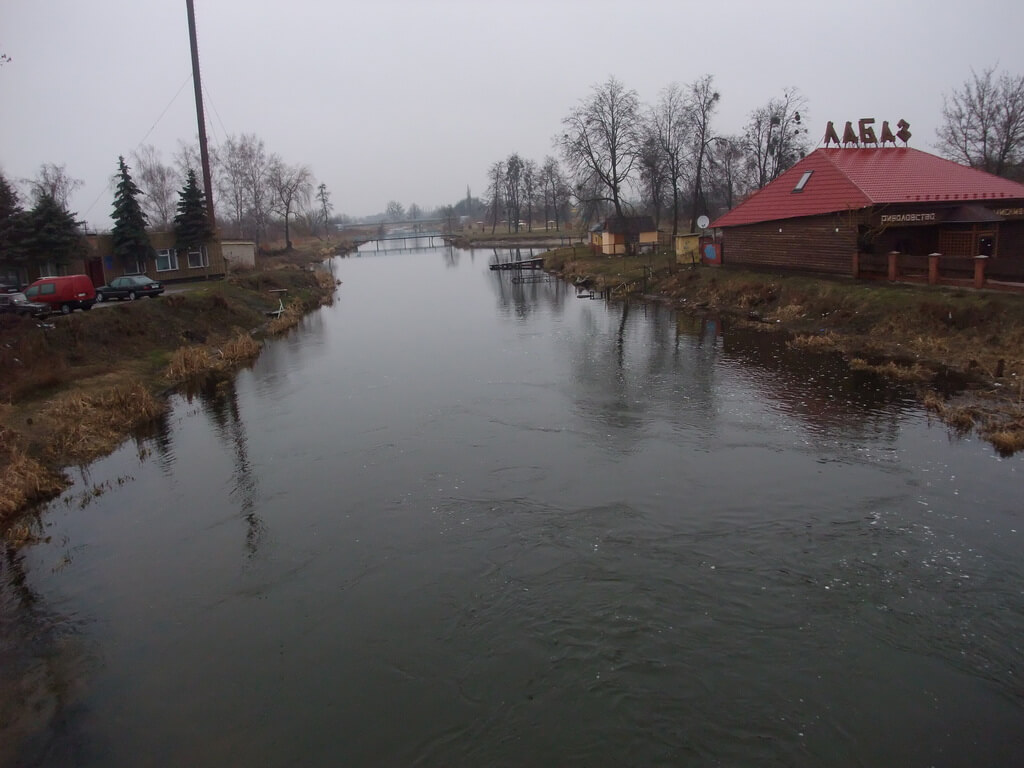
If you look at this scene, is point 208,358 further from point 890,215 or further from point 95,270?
point 890,215

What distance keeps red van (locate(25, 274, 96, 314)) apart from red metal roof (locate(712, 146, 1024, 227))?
1199 inches

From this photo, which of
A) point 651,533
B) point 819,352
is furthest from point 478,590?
point 819,352

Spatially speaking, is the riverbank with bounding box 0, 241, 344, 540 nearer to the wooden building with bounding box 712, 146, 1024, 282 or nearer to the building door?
the building door

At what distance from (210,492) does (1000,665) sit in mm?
13215

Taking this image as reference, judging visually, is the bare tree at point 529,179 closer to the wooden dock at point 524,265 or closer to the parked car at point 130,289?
the wooden dock at point 524,265

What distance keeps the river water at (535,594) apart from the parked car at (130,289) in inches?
644

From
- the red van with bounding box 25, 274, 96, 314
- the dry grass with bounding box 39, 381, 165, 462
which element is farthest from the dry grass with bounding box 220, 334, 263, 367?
the dry grass with bounding box 39, 381, 165, 462

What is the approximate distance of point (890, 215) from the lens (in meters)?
27.7

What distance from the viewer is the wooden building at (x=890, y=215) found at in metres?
27.0

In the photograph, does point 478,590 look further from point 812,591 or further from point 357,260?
point 357,260

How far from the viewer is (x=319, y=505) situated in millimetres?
13055

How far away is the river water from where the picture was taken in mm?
7453

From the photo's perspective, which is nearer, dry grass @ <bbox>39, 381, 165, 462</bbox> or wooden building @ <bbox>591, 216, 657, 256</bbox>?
dry grass @ <bbox>39, 381, 165, 462</bbox>

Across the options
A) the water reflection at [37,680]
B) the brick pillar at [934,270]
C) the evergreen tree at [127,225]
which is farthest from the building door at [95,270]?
the brick pillar at [934,270]
